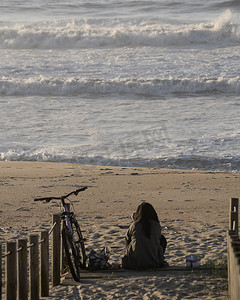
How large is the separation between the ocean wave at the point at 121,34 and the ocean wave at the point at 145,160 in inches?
749

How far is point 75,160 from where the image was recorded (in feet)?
43.6

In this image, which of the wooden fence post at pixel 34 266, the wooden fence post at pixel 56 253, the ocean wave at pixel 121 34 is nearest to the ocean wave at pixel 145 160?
the wooden fence post at pixel 56 253

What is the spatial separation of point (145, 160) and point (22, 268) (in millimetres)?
8538

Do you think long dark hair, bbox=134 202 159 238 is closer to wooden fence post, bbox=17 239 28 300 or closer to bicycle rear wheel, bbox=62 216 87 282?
bicycle rear wheel, bbox=62 216 87 282

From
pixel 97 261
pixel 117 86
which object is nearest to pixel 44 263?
pixel 97 261

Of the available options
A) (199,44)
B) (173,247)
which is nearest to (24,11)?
(199,44)

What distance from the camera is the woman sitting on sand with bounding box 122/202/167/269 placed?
6.11 metres

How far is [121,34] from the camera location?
1297 inches

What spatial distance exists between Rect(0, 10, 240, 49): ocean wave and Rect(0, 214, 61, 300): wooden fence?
2663 centimetres

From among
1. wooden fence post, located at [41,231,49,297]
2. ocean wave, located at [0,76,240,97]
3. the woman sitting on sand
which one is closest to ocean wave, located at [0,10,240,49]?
ocean wave, located at [0,76,240,97]

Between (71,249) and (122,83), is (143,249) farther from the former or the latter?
(122,83)

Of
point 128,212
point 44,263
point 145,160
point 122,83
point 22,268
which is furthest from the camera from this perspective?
point 122,83

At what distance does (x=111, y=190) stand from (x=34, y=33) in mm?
25526

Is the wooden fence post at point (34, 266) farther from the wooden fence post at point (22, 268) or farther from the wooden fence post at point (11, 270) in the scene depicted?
the wooden fence post at point (11, 270)
